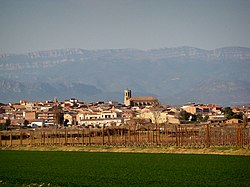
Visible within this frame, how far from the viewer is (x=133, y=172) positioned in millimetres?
24547

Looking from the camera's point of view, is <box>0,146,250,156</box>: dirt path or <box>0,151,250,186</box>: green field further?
<box>0,146,250,156</box>: dirt path

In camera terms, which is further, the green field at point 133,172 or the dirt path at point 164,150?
the dirt path at point 164,150

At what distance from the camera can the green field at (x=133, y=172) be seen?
822 inches

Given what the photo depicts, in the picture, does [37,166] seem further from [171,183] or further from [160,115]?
[160,115]

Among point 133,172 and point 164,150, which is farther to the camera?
point 164,150

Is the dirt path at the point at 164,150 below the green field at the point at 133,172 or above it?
below

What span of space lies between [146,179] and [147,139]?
95.8 feet

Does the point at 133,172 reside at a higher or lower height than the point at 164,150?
higher

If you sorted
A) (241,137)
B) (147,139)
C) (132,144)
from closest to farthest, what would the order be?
1. (241,137)
2. (132,144)
3. (147,139)

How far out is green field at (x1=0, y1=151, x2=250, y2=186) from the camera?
20891 mm

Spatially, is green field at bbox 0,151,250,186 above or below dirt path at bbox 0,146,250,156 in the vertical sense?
above

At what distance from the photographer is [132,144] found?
47.7m

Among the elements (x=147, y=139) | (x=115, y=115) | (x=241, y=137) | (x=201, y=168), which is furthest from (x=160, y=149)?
(x=115, y=115)

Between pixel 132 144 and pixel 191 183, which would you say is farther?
pixel 132 144
